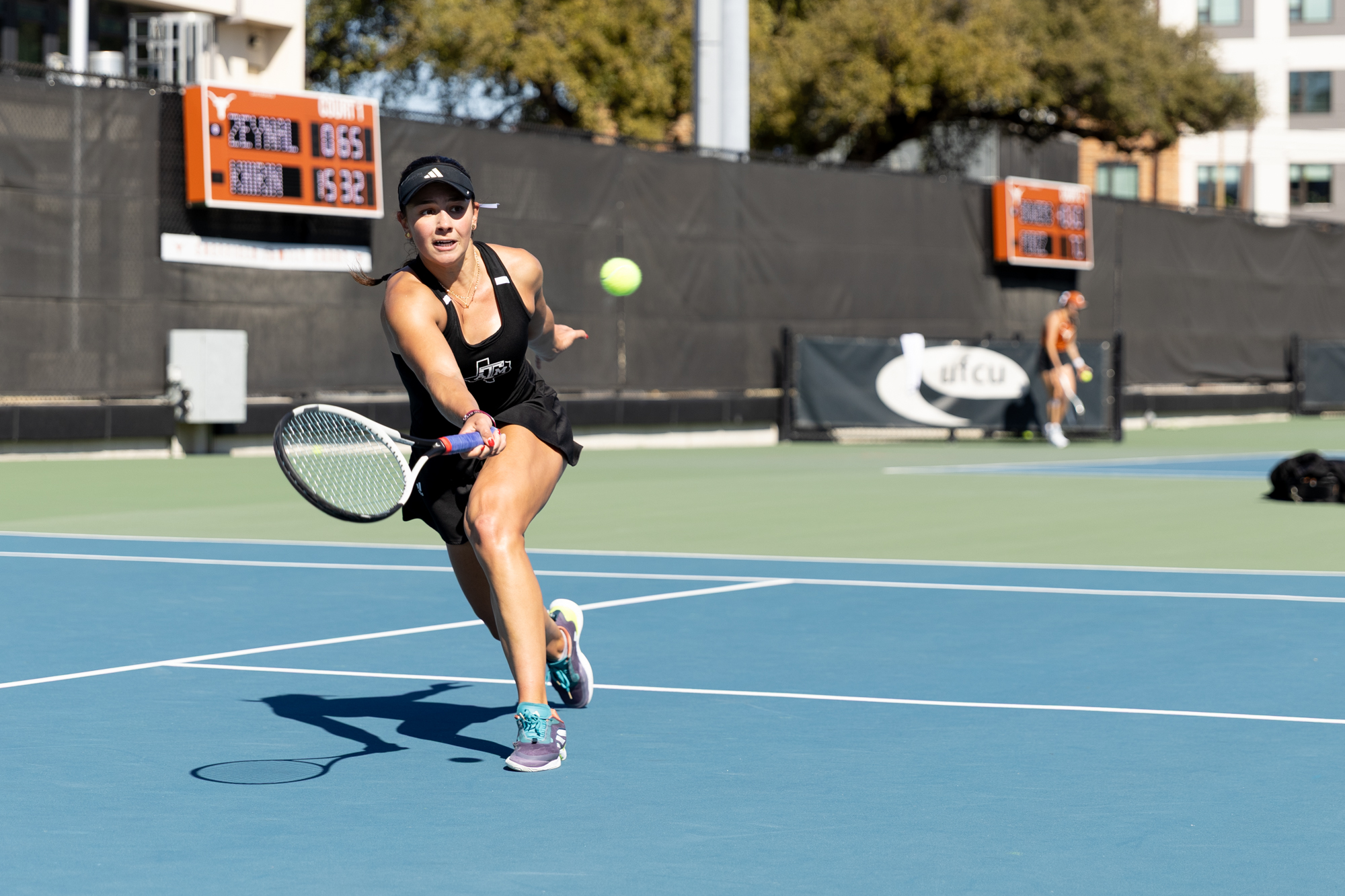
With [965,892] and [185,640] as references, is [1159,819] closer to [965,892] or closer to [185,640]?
[965,892]

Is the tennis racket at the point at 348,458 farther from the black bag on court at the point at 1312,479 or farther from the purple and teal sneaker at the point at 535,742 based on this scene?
the black bag on court at the point at 1312,479

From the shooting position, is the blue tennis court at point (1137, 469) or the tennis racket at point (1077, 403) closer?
the blue tennis court at point (1137, 469)

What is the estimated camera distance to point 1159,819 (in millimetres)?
4836

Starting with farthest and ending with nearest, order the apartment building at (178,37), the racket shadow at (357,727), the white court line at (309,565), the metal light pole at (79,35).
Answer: the apartment building at (178,37) < the metal light pole at (79,35) < the white court line at (309,565) < the racket shadow at (357,727)

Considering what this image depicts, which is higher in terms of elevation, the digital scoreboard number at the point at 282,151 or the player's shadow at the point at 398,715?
the digital scoreboard number at the point at 282,151

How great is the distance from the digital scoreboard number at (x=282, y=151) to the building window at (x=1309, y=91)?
60.7 meters

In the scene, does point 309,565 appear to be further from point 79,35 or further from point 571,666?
point 79,35

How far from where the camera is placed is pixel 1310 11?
244ft

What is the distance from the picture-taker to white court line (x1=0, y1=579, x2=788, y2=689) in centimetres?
694

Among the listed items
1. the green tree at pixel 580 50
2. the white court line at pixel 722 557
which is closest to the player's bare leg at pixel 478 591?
the white court line at pixel 722 557

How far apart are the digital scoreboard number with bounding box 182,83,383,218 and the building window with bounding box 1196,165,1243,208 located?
195ft

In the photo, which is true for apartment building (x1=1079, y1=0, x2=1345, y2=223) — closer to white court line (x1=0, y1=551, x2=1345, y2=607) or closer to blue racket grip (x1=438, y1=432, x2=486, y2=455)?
white court line (x1=0, y1=551, x2=1345, y2=607)

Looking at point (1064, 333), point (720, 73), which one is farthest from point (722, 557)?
point (720, 73)

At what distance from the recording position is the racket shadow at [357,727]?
532 cm
